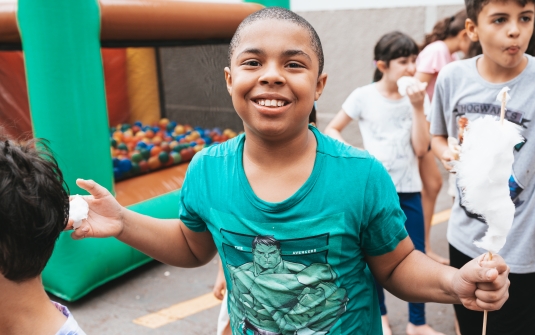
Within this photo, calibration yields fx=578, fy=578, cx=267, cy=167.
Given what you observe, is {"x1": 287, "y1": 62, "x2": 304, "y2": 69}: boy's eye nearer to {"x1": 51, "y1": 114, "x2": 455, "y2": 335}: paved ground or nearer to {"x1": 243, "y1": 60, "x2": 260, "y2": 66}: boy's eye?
{"x1": 243, "y1": 60, "x2": 260, "y2": 66}: boy's eye

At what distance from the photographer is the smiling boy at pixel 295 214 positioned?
1.60m

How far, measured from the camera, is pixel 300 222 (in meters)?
1.60

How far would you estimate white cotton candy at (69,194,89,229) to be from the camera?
1.68 m

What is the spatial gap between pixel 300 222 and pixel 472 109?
1.24 meters

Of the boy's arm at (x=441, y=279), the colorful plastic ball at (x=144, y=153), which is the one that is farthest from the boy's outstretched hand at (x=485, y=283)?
the colorful plastic ball at (x=144, y=153)

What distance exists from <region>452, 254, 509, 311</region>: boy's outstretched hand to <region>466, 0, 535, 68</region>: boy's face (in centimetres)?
121

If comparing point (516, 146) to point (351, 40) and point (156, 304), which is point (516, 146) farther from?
point (351, 40)

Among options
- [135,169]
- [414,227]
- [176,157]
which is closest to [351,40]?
[176,157]

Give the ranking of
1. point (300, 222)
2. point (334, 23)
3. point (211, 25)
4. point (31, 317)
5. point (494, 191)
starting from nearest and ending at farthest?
1. point (31, 317)
2. point (494, 191)
3. point (300, 222)
4. point (211, 25)
5. point (334, 23)

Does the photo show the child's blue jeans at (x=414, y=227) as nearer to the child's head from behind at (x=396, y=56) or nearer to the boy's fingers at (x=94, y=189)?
the child's head from behind at (x=396, y=56)

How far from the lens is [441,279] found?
1.57 meters

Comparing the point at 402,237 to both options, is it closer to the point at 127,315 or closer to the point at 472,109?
the point at 472,109

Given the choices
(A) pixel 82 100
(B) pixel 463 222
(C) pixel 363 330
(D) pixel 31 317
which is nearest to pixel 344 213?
(C) pixel 363 330

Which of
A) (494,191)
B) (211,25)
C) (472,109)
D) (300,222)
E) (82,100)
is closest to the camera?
(494,191)
